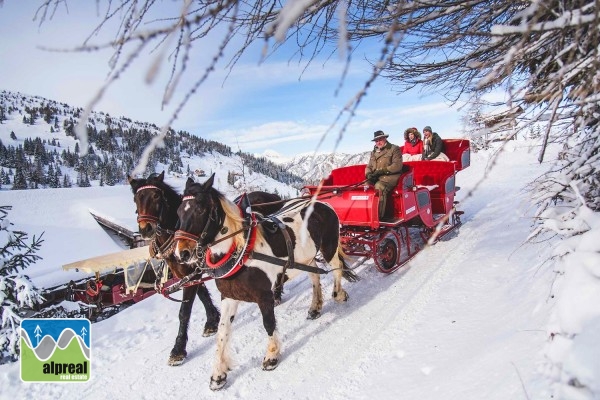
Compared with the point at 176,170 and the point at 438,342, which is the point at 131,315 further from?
the point at 176,170

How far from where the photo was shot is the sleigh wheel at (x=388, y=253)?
223 inches

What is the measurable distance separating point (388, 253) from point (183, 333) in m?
3.59

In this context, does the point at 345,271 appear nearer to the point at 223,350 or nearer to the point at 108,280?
the point at 223,350

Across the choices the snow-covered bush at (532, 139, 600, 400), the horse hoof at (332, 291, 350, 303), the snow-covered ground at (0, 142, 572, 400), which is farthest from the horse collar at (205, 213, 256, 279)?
the snow-covered bush at (532, 139, 600, 400)

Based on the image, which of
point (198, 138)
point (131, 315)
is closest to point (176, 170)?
point (198, 138)

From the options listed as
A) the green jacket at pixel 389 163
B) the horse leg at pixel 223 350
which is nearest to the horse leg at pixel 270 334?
the horse leg at pixel 223 350

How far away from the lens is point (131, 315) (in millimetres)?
5512

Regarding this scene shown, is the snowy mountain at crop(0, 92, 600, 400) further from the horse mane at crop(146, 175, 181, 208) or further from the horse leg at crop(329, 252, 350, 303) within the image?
the horse mane at crop(146, 175, 181, 208)

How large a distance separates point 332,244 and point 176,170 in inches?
3617

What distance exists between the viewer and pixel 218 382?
347 cm

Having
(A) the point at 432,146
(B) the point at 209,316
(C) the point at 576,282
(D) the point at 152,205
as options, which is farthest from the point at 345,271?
(A) the point at 432,146

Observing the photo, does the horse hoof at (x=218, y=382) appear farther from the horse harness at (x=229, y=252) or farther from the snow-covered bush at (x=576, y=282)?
the snow-covered bush at (x=576, y=282)

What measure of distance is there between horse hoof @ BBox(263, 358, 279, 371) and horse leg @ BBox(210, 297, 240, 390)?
1.23ft

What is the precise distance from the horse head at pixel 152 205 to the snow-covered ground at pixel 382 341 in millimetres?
1618
